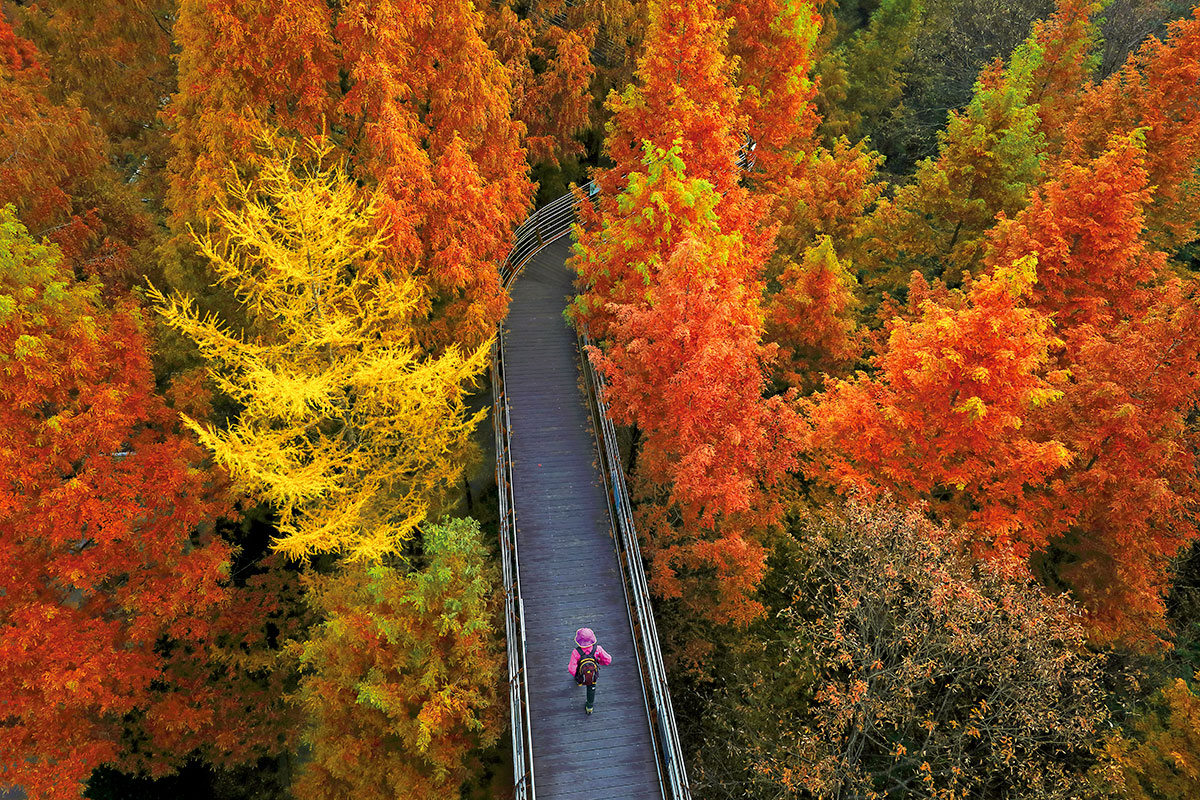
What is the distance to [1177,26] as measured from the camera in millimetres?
18453

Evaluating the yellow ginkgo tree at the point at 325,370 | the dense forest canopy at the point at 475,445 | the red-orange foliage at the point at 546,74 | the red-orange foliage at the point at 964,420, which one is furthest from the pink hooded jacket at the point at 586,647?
the red-orange foliage at the point at 546,74

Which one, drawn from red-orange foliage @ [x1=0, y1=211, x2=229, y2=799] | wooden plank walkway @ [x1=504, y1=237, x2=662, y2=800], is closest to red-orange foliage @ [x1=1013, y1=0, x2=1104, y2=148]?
wooden plank walkway @ [x1=504, y1=237, x2=662, y2=800]

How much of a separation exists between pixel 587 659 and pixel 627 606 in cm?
277

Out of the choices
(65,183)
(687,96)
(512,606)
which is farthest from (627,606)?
(65,183)

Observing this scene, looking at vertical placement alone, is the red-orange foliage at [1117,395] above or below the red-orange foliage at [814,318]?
below

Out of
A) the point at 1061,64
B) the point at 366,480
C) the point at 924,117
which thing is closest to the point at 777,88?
the point at 1061,64

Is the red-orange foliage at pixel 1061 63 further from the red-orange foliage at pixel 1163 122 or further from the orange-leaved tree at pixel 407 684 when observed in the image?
the orange-leaved tree at pixel 407 684

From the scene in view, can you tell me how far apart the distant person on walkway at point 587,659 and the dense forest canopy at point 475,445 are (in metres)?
1.66

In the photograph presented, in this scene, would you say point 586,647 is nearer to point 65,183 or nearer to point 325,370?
point 325,370

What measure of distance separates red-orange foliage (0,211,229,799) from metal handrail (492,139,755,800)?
655 cm

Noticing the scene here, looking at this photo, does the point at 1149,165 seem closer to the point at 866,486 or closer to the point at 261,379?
the point at 866,486

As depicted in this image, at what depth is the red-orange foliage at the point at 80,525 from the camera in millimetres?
12430

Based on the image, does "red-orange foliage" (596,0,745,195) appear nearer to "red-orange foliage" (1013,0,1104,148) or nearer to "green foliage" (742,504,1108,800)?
"green foliage" (742,504,1108,800)

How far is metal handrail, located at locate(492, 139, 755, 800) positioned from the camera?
1202cm
